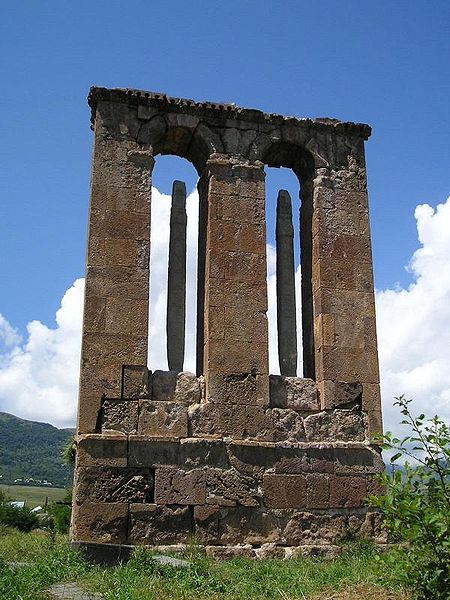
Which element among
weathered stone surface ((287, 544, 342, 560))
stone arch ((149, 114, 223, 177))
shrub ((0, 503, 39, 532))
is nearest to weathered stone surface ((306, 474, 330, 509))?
weathered stone surface ((287, 544, 342, 560))

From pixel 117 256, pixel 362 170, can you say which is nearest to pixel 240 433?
pixel 117 256

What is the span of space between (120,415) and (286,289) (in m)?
2.73

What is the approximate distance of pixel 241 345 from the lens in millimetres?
7762

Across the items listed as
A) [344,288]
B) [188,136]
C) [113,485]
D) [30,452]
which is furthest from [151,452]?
[30,452]

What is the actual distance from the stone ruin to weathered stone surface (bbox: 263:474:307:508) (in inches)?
0.5

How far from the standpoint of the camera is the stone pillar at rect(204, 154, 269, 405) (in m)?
7.64

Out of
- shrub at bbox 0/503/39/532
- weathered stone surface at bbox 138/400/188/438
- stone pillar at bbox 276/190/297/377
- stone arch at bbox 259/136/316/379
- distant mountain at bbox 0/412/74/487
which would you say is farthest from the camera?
distant mountain at bbox 0/412/74/487

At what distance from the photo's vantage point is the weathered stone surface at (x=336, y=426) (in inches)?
306

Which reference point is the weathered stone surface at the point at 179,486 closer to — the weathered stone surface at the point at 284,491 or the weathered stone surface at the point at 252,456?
the weathered stone surface at the point at 252,456

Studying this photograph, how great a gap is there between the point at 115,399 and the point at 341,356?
9.10 feet

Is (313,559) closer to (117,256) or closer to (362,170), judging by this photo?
(117,256)

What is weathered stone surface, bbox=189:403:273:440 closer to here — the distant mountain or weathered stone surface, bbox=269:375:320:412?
weathered stone surface, bbox=269:375:320:412

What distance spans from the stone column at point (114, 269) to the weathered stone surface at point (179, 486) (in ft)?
3.10

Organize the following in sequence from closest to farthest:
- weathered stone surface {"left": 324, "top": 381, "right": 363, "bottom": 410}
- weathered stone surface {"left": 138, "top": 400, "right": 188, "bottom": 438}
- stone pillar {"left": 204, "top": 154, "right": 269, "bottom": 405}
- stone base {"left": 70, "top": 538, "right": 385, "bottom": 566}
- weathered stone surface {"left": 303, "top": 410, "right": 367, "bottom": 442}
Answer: stone base {"left": 70, "top": 538, "right": 385, "bottom": 566}, weathered stone surface {"left": 138, "top": 400, "right": 188, "bottom": 438}, stone pillar {"left": 204, "top": 154, "right": 269, "bottom": 405}, weathered stone surface {"left": 303, "top": 410, "right": 367, "bottom": 442}, weathered stone surface {"left": 324, "top": 381, "right": 363, "bottom": 410}
